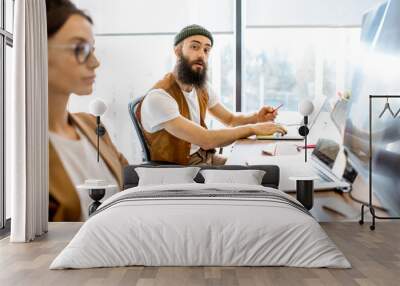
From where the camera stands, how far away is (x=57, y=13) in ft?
24.7

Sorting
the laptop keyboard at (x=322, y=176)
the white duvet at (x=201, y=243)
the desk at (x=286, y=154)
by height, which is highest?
the desk at (x=286, y=154)

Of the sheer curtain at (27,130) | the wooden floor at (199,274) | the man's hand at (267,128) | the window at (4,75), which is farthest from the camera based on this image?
the man's hand at (267,128)

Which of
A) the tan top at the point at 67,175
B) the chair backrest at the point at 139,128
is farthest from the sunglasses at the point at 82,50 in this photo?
the chair backrest at the point at 139,128

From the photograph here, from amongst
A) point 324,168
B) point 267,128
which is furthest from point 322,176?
point 267,128

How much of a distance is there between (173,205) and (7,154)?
2.75 metres

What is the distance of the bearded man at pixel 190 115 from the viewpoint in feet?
24.5

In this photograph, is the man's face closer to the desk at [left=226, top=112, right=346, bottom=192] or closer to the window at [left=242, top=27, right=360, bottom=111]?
the window at [left=242, top=27, right=360, bottom=111]

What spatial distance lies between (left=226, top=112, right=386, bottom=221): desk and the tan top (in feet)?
4.75

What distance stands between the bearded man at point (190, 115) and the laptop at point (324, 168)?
50 cm

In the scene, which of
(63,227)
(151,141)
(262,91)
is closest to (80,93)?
(151,141)

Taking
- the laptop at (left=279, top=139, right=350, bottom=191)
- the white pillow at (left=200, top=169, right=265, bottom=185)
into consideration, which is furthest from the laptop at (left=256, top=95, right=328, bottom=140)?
the white pillow at (left=200, top=169, right=265, bottom=185)

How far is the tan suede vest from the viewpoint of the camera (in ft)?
24.5

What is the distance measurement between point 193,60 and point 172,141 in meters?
1.06

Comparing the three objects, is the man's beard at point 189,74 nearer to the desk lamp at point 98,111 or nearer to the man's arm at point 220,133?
the man's arm at point 220,133
